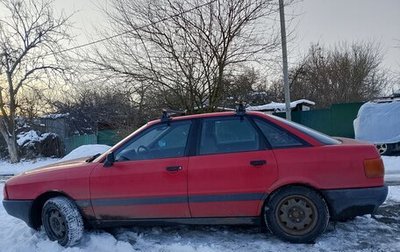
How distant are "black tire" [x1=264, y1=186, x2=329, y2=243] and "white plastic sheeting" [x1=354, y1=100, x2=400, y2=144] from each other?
10083mm

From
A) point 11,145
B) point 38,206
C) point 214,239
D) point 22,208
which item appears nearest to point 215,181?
point 214,239

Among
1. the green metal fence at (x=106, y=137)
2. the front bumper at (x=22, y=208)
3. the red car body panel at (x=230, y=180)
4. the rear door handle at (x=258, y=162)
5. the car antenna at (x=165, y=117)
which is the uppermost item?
the green metal fence at (x=106, y=137)

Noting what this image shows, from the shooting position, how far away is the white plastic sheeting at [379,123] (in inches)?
523

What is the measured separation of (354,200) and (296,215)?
63cm

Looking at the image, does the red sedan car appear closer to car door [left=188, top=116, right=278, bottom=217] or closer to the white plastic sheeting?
car door [left=188, top=116, right=278, bottom=217]

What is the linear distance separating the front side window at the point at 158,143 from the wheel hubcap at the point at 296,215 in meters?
1.31

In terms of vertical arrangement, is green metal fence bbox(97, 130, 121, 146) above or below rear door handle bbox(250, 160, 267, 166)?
above

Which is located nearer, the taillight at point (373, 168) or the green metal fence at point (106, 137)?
the taillight at point (373, 168)

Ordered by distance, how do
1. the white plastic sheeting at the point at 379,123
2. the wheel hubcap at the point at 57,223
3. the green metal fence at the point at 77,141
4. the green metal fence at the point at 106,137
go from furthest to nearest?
the green metal fence at the point at 77,141, the green metal fence at the point at 106,137, the white plastic sheeting at the point at 379,123, the wheel hubcap at the point at 57,223

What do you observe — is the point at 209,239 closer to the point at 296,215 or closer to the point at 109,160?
the point at 296,215

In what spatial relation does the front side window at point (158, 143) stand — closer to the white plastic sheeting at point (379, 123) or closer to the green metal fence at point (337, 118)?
the white plastic sheeting at point (379, 123)

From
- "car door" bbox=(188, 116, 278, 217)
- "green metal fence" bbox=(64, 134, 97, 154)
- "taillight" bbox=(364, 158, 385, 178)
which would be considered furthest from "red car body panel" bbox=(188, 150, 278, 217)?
"green metal fence" bbox=(64, 134, 97, 154)

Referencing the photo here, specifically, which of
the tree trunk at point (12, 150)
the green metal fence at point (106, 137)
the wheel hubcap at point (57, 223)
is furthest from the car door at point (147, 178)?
the tree trunk at point (12, 150)

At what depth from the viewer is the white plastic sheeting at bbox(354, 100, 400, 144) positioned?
1330cm
